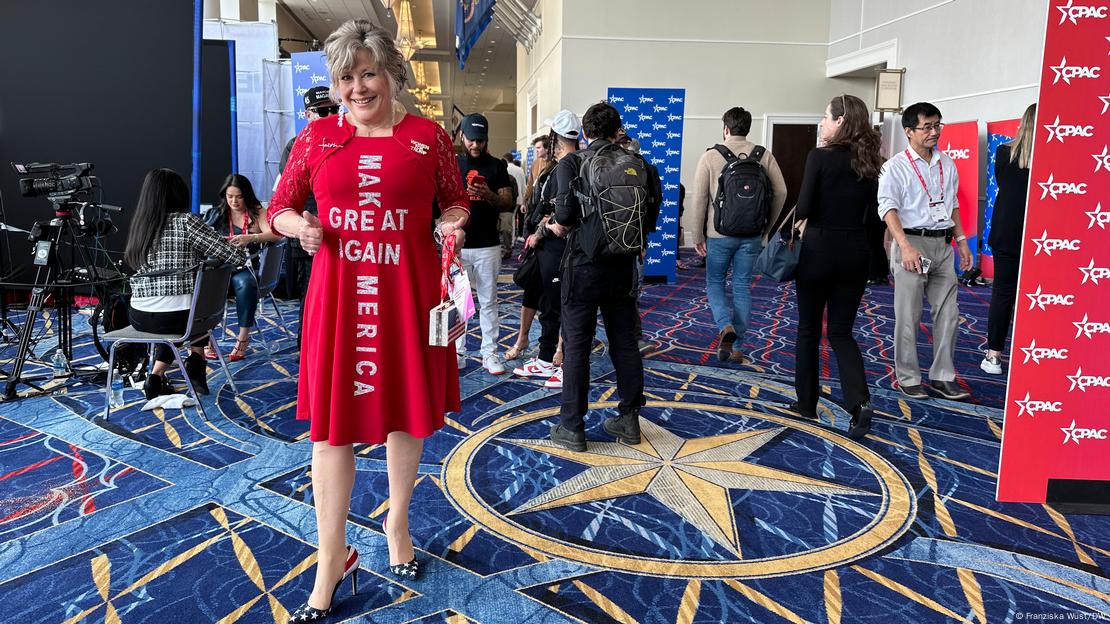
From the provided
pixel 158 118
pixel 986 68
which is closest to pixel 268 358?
pixel 158 118

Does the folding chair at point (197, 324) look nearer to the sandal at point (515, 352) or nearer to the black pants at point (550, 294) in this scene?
the black pants at point (550, 294)

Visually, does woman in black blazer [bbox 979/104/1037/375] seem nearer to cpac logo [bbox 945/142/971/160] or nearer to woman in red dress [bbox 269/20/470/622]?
woman in red dress [bbox 269/20/470/622]

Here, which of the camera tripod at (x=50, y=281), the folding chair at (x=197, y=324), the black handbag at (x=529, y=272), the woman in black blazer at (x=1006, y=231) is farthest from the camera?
the black handbag at (x=529, y=272)

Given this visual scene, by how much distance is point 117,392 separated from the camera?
3881 millimetres

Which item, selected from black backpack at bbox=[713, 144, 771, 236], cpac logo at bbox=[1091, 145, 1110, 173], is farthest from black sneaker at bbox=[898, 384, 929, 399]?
cpac logo at bbox=[1091, 145, 1110, 173]

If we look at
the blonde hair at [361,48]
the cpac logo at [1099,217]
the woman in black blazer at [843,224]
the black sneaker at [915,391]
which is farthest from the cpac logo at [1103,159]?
the blonde hair at [361,48]

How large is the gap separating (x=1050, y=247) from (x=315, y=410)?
240 centimetres

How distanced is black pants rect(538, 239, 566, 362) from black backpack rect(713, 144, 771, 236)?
3.81ft

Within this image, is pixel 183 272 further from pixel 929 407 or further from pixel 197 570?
pixel 929 407

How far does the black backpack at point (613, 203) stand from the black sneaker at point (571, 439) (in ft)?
2.56

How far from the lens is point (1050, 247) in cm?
241

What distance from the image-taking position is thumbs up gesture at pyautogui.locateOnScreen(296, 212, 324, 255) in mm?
1742

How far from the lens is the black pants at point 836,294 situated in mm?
3217

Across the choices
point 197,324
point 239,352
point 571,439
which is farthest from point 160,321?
point 571,439
